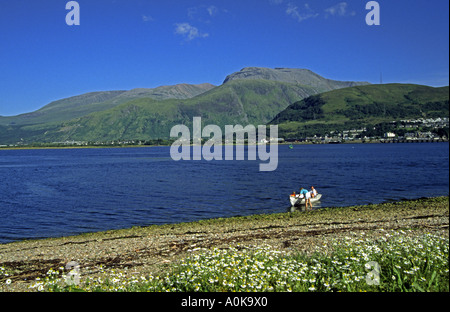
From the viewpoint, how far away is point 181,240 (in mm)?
22594

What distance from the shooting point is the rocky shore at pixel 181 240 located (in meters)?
17.3

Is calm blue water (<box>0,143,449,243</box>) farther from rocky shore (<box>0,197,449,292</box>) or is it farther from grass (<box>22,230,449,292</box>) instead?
grass (<box>22,230,449,292</box>)

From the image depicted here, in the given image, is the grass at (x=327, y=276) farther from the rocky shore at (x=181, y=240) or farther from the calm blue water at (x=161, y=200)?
the calm blue water at (x=161, y=200)

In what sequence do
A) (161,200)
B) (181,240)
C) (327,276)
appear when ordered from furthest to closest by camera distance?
1. (161,200)
2. (181,240)
3. (327,276)

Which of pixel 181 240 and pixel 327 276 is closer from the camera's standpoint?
pixel 327 276

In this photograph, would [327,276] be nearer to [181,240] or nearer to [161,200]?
[181,240]

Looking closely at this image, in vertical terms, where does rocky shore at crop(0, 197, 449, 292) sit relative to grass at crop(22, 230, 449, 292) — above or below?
below

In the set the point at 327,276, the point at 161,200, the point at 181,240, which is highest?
the point at 327,276

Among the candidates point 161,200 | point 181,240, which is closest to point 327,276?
point 181,240

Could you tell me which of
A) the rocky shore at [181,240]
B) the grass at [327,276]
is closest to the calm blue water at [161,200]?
the rocky shore at [181,240]

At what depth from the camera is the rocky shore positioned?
17.3 metres

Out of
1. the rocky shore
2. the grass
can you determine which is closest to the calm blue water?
the rocky shore
